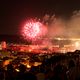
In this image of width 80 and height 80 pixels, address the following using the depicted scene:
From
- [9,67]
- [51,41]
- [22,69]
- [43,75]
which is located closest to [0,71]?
[9,67]

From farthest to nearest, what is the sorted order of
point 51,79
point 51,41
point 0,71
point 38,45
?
point 51,41
point 38,45
point 0,71
point 51,79

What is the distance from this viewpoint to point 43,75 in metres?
8.36

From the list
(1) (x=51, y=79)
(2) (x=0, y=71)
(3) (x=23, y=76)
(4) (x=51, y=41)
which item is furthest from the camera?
(4) (x=51, y=41)

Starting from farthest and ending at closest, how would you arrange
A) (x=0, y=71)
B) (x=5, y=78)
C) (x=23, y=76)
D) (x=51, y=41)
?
(x=51, y=41), (x=0, y=71), (x=5, y=78), (x=23, y=76)

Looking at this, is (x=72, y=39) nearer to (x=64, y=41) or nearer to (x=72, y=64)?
(x=64, y=41)

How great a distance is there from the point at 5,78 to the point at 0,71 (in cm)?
106

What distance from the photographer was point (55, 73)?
8.21 meters

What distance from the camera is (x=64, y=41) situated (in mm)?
102625

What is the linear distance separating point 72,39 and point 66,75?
3718 inches

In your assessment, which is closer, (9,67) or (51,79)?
(51,79)

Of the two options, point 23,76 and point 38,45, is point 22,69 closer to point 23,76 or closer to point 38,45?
point 23,76

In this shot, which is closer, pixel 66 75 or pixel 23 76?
pixel 23 76

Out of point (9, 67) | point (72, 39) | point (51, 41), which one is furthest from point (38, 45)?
point (9, 67)

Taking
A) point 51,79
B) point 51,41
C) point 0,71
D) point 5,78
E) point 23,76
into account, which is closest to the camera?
point 23,76
